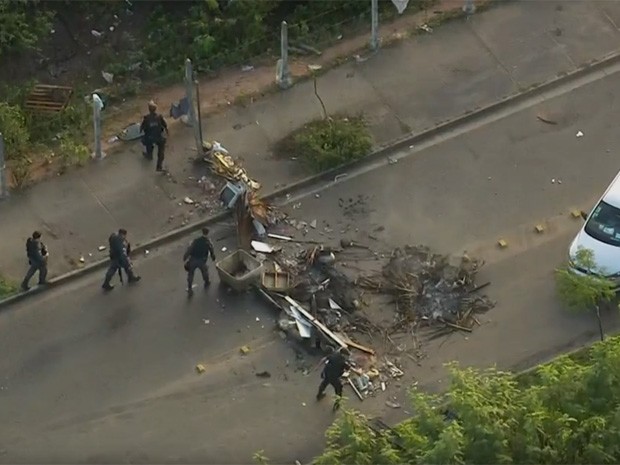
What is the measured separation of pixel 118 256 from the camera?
2244 cm

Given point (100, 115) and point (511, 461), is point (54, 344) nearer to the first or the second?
point (100, 115)

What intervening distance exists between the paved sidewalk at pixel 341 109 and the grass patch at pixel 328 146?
0.84 feet

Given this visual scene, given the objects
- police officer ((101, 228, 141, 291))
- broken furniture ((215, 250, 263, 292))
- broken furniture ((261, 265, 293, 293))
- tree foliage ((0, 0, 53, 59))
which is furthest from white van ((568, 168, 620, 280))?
tree foliage ((0, 0, 53, 59))

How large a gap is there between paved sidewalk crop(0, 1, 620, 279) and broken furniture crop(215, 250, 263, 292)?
139cm

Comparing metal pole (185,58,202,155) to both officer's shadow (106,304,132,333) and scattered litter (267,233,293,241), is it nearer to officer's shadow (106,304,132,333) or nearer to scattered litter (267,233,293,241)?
scattered litter (267,233,293,241)

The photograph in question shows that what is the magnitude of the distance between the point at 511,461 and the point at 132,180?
9.53 meters

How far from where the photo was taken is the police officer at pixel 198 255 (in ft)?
73.2

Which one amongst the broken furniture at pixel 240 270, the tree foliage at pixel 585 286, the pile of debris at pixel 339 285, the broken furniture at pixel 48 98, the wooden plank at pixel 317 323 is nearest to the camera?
the tree foliage at pixel 585 286

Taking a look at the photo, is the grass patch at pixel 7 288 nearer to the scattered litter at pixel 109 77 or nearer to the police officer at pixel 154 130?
the police officer at pixel 154 130

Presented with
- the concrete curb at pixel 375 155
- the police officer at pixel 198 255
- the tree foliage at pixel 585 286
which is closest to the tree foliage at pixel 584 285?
the tree foliage at pixel 585 286

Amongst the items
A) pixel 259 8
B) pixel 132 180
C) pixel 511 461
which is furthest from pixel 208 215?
pixel 511 461

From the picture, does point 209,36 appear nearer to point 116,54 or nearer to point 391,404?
point 116,54

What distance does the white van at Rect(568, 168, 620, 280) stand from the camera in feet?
74.1

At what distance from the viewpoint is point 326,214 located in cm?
2417
